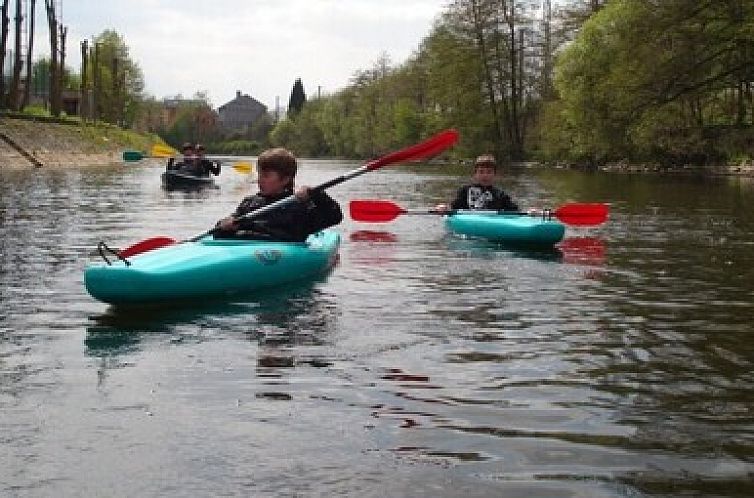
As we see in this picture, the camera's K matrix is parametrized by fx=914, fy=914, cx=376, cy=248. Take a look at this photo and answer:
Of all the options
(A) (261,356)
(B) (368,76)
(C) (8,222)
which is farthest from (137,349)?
(B) (368,76)

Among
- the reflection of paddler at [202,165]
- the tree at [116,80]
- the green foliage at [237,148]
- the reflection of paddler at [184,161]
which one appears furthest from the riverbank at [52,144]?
the green foliage at [237,148]

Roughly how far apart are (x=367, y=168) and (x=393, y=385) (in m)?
4.74

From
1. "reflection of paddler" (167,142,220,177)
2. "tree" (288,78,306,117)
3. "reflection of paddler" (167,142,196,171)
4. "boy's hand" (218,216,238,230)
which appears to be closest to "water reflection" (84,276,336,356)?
"boy's hand" (218,216,238,230)

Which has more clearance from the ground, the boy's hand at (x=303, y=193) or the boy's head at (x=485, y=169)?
the boy's head at (x=485, y=169)

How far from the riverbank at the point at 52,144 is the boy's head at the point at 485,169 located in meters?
24.1

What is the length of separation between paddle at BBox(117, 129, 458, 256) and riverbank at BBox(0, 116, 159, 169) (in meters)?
25.8

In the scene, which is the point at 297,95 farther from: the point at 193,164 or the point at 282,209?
the point at 282,209

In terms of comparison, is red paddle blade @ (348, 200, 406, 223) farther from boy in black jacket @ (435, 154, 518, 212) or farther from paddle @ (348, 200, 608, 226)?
boy in black jacket @ (435, 154, 518, 212)

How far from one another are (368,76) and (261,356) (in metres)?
91.7

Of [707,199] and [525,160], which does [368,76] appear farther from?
A: [707,199]

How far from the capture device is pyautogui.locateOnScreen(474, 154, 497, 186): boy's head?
1213 centimetres

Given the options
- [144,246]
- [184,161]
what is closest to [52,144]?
[184,161]

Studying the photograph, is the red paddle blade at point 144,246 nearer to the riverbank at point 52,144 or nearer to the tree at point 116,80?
the riverbank at point 52,144

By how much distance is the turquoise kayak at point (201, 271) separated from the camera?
651 centimetres
